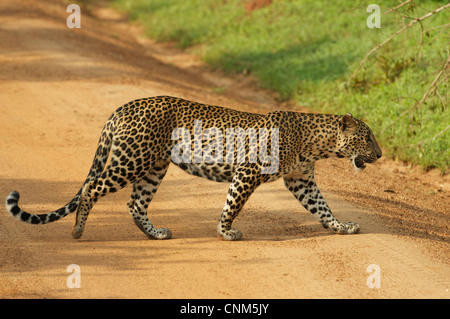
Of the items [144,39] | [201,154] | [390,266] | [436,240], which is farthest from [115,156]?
[144,39]

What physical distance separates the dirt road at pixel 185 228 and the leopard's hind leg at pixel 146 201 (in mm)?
160

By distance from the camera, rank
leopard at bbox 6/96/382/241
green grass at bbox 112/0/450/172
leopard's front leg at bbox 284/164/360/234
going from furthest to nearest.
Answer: green grass at bbox 112/0/450/172 → leopard's front leg at bbox 284/164/360/234 → leopard at bbox 6/96/382/241

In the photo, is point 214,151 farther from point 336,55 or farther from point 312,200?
point 336,55

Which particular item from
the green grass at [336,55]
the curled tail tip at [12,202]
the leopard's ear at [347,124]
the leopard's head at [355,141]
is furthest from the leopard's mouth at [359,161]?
the curled tail tip at [12,202]

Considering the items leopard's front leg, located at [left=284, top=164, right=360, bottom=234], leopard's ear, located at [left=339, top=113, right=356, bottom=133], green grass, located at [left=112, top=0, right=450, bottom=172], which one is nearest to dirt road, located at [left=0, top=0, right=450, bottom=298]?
leopard's front leg, located at [left=284, top=164, right=360, bottom=234]

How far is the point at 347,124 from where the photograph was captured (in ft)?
23.3

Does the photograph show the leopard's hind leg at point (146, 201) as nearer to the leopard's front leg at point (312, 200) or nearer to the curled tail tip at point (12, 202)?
the curled tail tip at point (12, 202)

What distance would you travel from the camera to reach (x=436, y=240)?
7.49 meters

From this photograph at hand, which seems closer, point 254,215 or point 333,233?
point 333,233

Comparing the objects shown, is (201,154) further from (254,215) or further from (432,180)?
(432,180)

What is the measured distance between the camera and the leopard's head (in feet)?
23.3

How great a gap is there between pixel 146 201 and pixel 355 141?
94.3 inches

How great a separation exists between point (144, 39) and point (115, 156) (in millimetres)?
16144

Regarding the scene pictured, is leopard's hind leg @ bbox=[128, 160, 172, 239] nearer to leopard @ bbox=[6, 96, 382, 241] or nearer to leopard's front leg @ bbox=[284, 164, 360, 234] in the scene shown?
leopard @ bbox=[6, 96, 382, 241]
